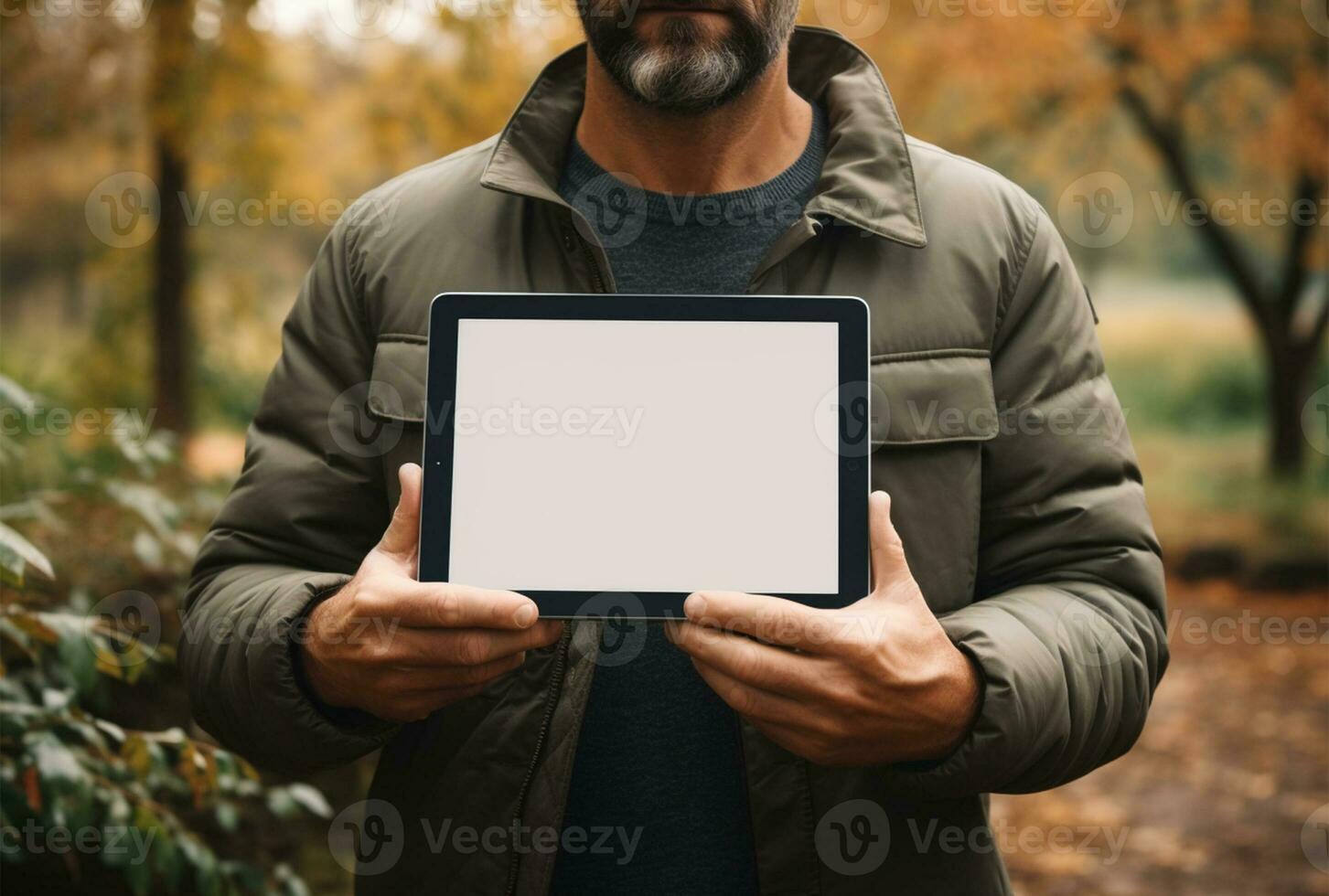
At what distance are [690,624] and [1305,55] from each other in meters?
9.72

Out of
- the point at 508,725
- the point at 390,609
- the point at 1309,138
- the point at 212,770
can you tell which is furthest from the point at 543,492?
the point at 1309,138

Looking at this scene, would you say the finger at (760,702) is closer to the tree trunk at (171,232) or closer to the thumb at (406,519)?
the thumb at (406,519)

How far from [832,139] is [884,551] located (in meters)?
0.83

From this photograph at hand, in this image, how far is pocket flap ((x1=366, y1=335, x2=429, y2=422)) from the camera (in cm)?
178

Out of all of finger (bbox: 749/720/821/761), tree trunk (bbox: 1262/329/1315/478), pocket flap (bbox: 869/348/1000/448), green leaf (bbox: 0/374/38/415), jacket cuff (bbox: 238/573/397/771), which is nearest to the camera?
finger (bbox: 749/720/821/761)

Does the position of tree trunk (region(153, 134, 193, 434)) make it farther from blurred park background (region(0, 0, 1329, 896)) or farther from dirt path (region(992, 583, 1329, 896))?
dirt path (region(992, 583, 1329, 896))

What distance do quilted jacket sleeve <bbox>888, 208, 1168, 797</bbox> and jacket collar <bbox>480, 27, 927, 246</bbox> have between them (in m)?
0.23

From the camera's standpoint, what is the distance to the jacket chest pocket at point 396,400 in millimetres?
1781

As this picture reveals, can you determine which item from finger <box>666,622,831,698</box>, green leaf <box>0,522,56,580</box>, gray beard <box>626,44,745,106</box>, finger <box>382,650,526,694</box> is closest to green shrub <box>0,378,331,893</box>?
green leaf <box>0,522,56,580</box>

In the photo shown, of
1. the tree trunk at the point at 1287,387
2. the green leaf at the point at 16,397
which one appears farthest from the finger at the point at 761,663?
the tree trunk at the point at 1287,387

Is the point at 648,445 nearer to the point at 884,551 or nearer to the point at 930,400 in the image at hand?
the point at 884,551

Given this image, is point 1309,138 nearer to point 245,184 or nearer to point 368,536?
point 245,184

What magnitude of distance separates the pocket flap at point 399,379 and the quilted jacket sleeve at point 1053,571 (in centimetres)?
83

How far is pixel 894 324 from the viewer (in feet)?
5.89
